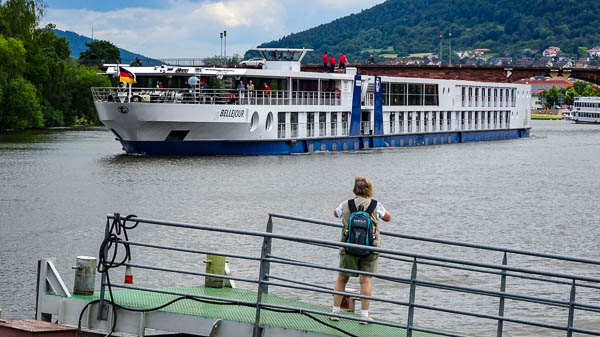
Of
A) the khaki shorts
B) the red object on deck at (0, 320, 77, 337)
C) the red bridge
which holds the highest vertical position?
the red bridge

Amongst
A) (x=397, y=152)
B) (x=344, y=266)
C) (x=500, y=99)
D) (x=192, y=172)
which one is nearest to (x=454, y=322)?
(x=344, y=266)

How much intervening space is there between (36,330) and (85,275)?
3.28 ft

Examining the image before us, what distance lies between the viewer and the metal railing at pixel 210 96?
4894 cm

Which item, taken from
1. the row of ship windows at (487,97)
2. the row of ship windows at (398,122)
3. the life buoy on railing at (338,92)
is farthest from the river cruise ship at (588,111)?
the life buoy on railing at (338,92)

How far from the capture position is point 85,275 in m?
12.7

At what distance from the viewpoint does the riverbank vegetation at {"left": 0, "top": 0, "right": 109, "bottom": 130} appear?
259ft

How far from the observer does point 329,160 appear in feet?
171

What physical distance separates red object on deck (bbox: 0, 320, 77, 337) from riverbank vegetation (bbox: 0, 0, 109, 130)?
2649 inches

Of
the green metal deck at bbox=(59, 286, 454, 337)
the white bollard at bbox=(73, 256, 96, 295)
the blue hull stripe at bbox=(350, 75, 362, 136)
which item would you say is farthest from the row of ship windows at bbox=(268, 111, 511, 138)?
the white bollard at bbox=(73, 256, 96, 295)

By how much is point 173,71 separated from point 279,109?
19.8ft

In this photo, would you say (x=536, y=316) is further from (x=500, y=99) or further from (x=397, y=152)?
(x=500, y=99)

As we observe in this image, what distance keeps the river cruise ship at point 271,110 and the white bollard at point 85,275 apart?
35.3 meters

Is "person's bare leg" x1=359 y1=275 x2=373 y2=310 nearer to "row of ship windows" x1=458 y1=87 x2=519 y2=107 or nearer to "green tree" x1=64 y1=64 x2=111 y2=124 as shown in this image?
"row of ship windows" x1=458 y1=87 x2=519 y2=107

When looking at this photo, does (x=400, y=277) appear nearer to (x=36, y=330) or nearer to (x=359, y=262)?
(x=359, y=262)
